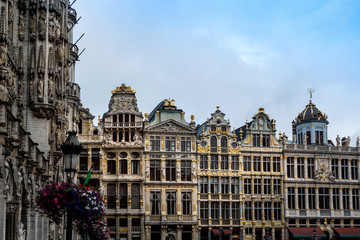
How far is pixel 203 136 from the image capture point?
61.5 metres

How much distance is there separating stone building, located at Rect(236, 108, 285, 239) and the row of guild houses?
106 millimetres

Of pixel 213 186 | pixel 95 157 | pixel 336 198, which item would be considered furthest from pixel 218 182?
pixel 336 198

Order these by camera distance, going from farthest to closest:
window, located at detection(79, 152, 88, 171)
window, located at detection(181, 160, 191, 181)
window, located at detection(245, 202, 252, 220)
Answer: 1. window, located at detection(245, 202, 252, 220)
2. window, located at detection(181, 160, 191, 181)
3. window, located at detection(79, 152, 88, 171)

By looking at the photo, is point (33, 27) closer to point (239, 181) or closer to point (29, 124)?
point (29, 124)

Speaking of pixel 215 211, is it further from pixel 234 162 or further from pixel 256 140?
pixel 256 140

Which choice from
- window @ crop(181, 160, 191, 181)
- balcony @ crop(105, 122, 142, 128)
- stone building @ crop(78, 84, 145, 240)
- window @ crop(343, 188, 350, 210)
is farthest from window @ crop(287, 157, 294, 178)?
balcony @ crop(105, 122, 142, 128)

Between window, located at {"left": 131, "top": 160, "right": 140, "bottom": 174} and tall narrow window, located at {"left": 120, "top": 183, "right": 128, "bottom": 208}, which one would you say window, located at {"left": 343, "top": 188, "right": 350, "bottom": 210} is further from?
tall narrow window, located at {"left": 120, "top": 183, "right": 128, "bottom": 208}

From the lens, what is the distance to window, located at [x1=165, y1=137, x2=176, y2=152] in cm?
6048

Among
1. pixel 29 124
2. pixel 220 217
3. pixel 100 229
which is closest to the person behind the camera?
pixel 29 124

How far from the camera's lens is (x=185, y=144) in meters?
61.0

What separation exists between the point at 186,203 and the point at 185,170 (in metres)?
3.37

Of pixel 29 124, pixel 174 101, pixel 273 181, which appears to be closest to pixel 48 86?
pixel 29 124

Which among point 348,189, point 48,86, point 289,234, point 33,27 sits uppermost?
point 33,27

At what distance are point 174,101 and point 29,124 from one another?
29.4m
